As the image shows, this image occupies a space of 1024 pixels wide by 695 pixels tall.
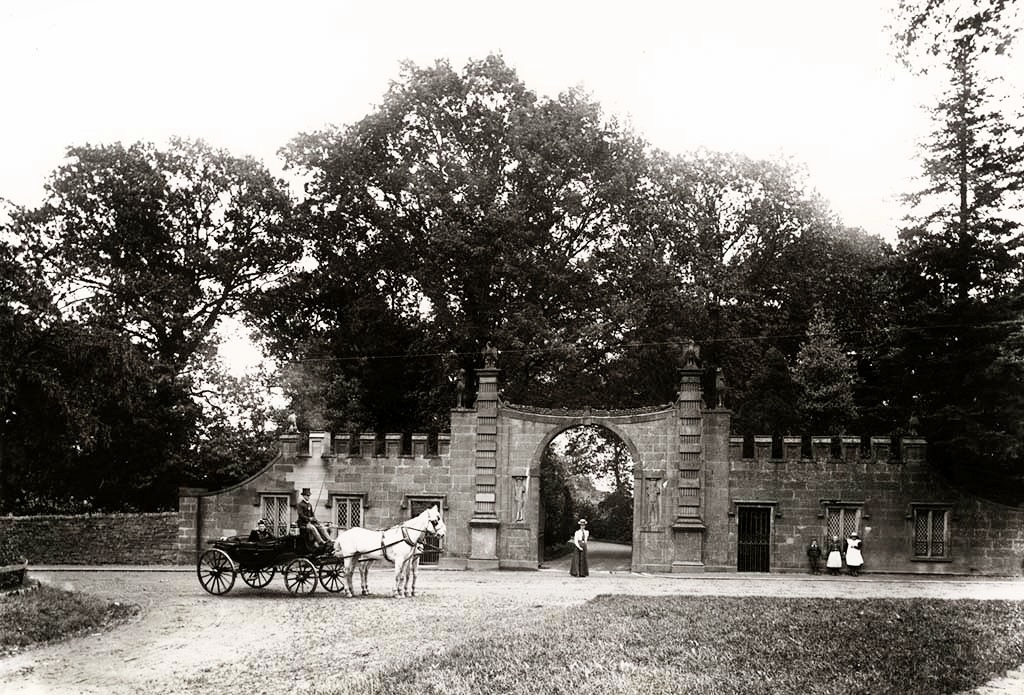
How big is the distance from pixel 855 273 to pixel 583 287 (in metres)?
9.69

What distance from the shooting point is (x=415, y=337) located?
3619cm

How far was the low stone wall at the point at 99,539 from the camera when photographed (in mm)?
29172

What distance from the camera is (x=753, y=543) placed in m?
26.9

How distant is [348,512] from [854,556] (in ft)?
43.7

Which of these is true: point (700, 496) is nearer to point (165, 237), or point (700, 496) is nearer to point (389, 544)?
point (389, 544)

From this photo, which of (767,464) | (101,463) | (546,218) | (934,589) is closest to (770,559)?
(767,464)

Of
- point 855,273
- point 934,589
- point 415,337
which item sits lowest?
point 934,589

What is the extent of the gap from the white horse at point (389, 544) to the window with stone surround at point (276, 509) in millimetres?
9697

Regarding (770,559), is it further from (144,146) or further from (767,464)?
(144,146)

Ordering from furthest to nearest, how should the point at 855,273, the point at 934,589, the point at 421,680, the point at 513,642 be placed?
the point at 855,273
the point at 934,589
the point at 513,642
the point at 421,680

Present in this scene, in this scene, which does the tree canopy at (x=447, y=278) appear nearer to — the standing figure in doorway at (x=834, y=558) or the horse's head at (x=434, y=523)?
the standing figure in doorway at (x=834, y=558)

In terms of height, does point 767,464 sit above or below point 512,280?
below

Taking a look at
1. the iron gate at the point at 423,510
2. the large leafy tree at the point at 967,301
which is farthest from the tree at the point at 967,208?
the iron gate at the point at 423,510

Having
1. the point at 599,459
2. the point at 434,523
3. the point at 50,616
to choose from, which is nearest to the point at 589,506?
the point at 599,459
